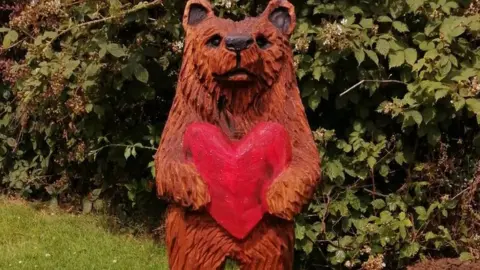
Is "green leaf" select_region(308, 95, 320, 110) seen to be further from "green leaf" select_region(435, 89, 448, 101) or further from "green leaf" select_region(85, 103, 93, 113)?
"green leaf" select_region(85, 103, 93, 113)

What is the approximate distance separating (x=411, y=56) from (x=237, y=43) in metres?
1.74

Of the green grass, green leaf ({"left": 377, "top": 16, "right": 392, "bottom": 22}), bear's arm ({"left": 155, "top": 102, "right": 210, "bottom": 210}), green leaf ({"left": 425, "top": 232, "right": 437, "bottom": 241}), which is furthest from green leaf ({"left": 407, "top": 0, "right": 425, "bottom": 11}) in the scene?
Answer: the green grass

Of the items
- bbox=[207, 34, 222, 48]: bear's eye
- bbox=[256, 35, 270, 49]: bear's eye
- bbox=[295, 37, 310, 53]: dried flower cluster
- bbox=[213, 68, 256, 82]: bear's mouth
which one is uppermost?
bbox=[207, 34, 222, 48]: bear's eye

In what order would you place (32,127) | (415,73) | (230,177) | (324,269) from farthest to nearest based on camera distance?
(32,127)
(324,269)
(415,73)
(230,177)

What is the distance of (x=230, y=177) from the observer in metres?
2.59

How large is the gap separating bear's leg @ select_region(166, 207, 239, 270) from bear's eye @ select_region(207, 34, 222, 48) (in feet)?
2.03

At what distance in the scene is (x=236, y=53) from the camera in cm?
255

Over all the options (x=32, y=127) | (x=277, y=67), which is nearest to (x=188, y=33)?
(x=277, y=67)

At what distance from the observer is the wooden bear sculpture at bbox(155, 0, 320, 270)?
102 inches

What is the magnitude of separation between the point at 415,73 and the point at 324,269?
1333 millimetres

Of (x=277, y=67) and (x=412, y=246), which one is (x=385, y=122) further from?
(x=277, y=67)

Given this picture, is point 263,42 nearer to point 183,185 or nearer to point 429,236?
point 183,185

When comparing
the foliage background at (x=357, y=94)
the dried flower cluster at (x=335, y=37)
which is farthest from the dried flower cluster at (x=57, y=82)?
the dried flower cluster at (x=335, y=37)

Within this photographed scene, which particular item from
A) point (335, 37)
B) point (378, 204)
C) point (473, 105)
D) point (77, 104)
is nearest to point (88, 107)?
point (77, 104)
